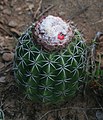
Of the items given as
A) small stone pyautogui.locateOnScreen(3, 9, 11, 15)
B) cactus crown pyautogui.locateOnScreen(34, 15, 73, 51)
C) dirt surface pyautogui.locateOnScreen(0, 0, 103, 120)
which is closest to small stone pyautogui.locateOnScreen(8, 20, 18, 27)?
dirt surface pyautogui.locateOnScreen(0, 0, 103, 120)

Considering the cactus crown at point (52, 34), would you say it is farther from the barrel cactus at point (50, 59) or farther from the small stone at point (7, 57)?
the small stone at point (7, 57)

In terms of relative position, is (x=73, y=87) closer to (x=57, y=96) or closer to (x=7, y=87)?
(x=57, y=96)

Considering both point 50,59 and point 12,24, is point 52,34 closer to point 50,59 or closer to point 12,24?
point 50,59

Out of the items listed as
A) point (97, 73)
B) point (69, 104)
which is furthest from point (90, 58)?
point (69, 104)

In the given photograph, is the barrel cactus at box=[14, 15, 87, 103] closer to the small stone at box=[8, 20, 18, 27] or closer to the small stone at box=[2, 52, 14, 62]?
the small stone at box=[2, 52, 14, 62]

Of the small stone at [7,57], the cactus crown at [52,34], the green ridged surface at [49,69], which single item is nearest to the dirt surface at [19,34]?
the small stone at [7,57]

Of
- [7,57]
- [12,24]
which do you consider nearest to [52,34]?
[7,57]

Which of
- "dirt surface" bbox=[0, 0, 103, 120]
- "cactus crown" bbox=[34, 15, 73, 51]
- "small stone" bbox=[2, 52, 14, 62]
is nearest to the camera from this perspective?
"cactus crown" bbox=[34, 15, 73, 51]
